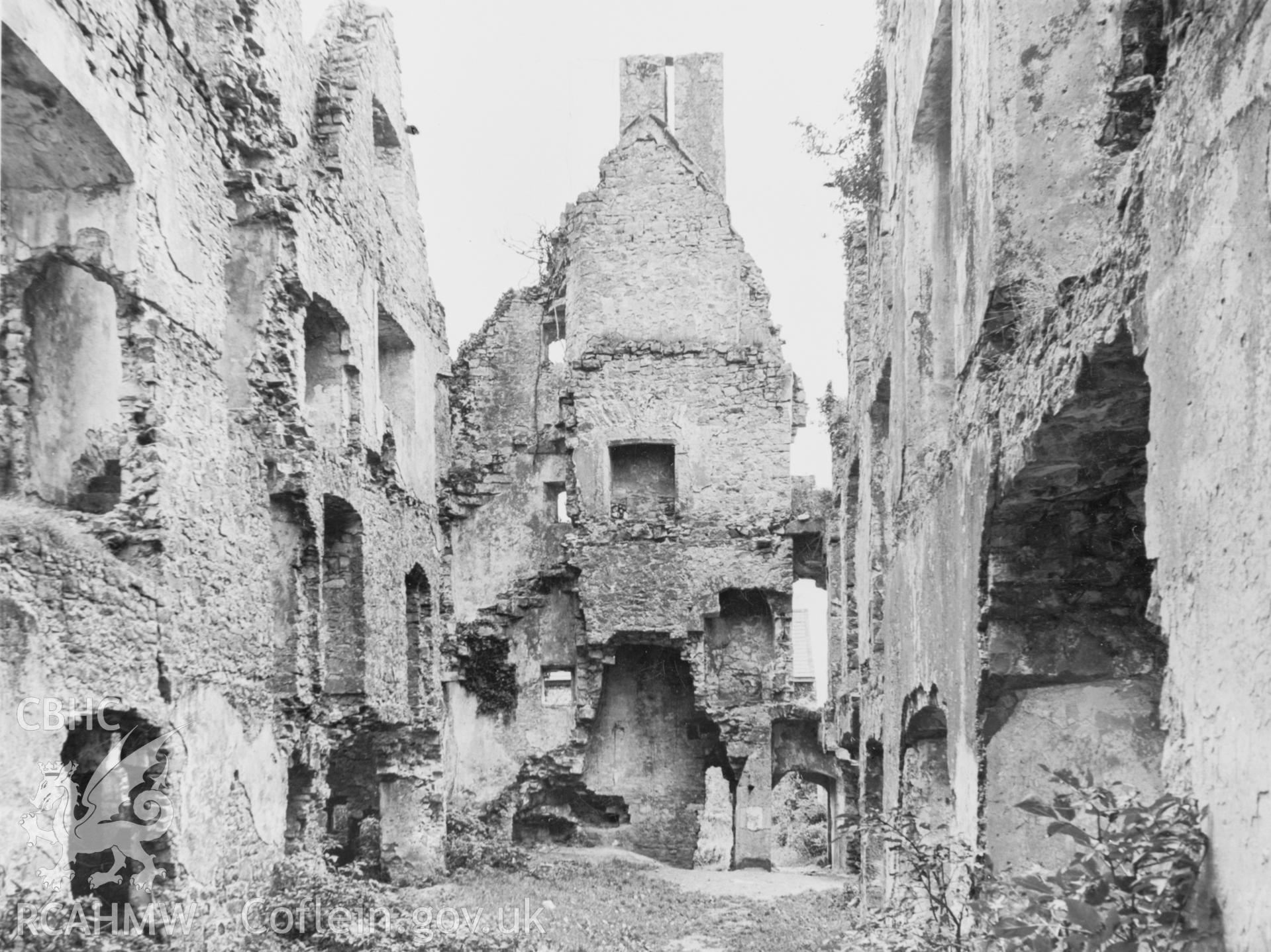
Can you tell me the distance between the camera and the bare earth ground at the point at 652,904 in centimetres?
1015

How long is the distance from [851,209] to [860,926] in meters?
9.03

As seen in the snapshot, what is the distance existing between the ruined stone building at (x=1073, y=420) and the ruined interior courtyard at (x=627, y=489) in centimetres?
2

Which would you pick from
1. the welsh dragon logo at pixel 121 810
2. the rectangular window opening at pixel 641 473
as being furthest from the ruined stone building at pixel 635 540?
the welsh dragon logo at pixel 121 810

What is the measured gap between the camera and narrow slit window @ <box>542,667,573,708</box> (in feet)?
54.9

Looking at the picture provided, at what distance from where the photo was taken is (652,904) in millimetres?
12211

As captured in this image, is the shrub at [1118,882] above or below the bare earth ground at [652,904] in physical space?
above

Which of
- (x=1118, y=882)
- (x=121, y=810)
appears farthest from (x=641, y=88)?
(x=1118, y=882)

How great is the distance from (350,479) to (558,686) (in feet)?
21.5

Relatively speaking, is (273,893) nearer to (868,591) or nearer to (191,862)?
(191,862)

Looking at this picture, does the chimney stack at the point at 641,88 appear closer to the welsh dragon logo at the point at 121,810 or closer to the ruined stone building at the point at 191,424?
the ruined stone building at the point at 191,424

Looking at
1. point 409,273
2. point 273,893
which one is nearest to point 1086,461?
point 273,893

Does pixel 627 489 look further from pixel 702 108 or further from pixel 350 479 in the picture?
pixel 702 108

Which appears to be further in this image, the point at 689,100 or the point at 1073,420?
the point at 689,100

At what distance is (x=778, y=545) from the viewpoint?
16.6 meters
